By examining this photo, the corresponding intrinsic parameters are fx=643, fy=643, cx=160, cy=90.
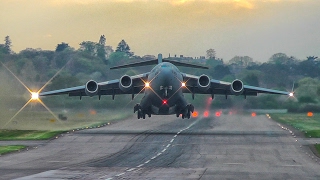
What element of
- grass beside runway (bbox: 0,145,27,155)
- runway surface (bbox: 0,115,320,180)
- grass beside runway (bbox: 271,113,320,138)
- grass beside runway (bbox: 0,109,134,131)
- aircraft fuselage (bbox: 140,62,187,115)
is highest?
aircraft fuselage (bbox: 140,62,187,115)

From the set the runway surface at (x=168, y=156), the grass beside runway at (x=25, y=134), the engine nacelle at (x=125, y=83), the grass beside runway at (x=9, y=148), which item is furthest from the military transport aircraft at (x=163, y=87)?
the grass beside runway at (x=9, y=148)

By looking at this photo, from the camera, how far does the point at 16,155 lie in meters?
31.9

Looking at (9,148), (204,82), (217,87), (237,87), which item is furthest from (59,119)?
(9,148)

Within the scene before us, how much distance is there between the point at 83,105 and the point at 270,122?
55.9 feet

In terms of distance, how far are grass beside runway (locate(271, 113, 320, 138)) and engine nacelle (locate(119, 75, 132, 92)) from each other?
12572mm

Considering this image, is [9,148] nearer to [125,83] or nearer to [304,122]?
[125,83]

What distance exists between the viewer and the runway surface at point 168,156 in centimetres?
2447

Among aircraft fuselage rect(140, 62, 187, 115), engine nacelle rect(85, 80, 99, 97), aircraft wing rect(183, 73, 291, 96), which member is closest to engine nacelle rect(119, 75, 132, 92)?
aircraft fuselage rect(140, 62, 187, 115)

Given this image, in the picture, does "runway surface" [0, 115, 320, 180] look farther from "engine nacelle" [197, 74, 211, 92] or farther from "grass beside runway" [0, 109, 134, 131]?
"grass beside runway" [0, 109, 134, 131]

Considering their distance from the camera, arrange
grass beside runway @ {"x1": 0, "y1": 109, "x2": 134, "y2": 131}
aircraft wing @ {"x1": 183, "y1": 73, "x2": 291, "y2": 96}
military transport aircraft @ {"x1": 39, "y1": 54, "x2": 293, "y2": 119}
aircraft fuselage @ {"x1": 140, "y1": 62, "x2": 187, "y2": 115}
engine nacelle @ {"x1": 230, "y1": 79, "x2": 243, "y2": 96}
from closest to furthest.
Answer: aircraft fuselage @ {"x1": 140, "y1": 62, "x2": 187, "y2": 115}
military transport aircraft @ {"x1": 39, "y1": 54, "x2": 293, "y2": 119}
engine nacelle @ {"x1": 230, "y1": 79, "x2": 243, "y2": 96}
aircraft wing @ {"x1": 183, "y1": 73, "x2": 291, "y2": 96}
grass beside runway @ {"x1": 0, "y1": 109, "x2": 134, "y2": 131}

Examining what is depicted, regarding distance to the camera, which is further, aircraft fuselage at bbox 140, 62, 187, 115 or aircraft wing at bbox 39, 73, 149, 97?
aircraft wing at bbox 39, 73, 149, 97

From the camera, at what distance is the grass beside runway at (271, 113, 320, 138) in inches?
1798

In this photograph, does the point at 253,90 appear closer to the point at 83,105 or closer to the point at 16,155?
the point at 83,105

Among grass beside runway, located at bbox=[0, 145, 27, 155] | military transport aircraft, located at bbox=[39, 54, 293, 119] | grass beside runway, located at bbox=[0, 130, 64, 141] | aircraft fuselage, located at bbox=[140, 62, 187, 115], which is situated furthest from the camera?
military transport aircraft, located at bbox=[39, 54, 293, 119]
